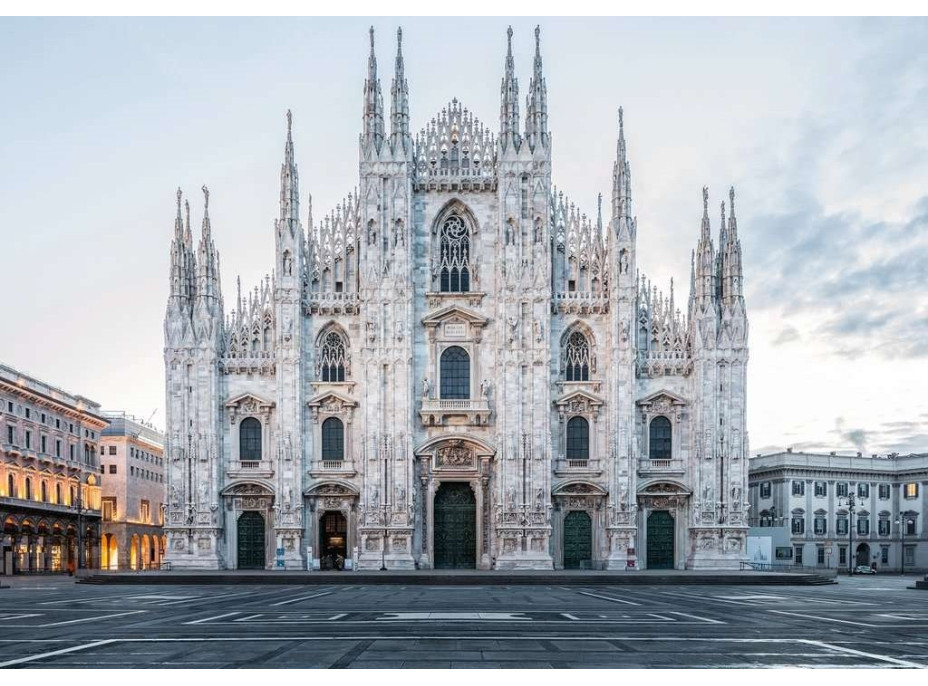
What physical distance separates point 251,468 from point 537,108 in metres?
26.8

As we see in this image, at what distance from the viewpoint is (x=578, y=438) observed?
5650 cm

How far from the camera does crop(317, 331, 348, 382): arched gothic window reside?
56.8m

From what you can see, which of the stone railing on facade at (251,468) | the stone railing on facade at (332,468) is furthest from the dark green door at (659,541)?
the stone railing on facade at (251,468)

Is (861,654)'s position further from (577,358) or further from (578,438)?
(577,358)

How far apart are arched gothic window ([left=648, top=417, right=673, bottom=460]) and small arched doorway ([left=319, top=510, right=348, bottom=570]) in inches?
716

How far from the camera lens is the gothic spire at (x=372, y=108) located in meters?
57.1

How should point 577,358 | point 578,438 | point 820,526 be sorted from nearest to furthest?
1. point 578,438
2. point 577,358
3. point 820,526

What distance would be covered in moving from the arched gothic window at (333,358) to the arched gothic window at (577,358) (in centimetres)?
1293

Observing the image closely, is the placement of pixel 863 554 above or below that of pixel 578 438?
below

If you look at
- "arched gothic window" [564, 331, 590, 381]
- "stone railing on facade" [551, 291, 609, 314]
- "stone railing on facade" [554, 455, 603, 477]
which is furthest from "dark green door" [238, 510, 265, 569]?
"stone railing on facade" [551, 291, 609, 314]

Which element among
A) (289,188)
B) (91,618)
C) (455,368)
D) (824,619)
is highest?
(289,188)

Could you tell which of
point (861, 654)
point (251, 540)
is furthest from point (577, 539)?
point (861, 654)

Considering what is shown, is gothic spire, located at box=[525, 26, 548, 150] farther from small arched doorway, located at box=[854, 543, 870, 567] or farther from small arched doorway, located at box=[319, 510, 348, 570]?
small arched doorway, located at box=[854, 543, 870, 567]

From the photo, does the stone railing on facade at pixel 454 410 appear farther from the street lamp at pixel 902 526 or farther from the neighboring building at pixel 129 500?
the street lamp at pixel 902 526
